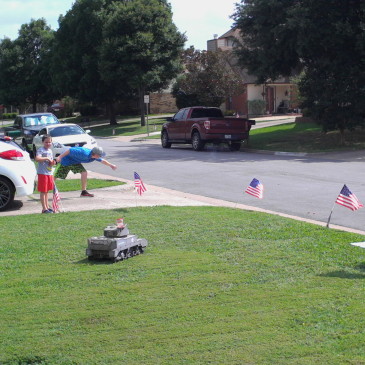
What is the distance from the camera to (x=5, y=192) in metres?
11.8

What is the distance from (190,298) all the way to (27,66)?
2498 inches

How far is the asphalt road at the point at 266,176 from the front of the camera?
40.0 ft

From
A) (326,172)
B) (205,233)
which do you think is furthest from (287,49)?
(205,233)

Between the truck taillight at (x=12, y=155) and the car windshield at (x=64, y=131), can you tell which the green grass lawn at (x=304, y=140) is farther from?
the truck taillight at (x=12, y=155)

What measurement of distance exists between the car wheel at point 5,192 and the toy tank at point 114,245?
4926mm

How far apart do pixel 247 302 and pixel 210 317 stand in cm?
49

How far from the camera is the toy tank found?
7160 mm

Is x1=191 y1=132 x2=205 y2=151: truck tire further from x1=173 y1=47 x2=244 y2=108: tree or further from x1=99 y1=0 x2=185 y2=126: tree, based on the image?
x1=99 y1=0 x2=185 y2=126: tree

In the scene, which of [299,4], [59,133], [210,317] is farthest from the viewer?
[299,4]

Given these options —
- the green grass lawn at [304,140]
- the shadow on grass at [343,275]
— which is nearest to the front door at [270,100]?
the green grass lawn at [304,140]

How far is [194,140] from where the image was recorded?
28141 mm

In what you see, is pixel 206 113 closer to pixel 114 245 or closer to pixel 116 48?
pixel 116 48

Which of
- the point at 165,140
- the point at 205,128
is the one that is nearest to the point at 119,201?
the point at 205,128

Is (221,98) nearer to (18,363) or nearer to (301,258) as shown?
(301,258)
